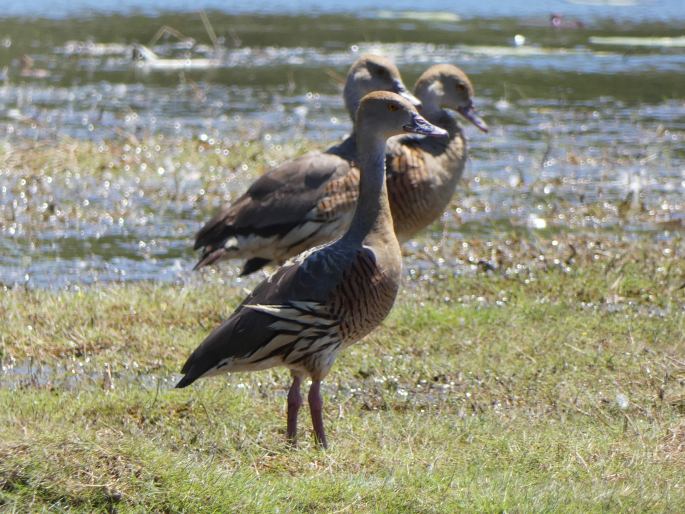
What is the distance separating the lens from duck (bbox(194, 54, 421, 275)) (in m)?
8.03

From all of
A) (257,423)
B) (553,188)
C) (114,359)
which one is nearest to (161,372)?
(114,359)

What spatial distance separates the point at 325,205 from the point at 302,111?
21.1ft

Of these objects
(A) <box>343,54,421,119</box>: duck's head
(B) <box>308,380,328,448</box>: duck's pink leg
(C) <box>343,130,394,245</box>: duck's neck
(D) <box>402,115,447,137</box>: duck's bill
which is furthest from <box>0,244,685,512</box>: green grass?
(A) <box>343,54,421,119</box>: duck's head

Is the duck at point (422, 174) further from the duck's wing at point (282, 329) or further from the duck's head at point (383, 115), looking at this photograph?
the duck's wing at point (282, 329)

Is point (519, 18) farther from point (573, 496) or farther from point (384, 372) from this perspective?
point (573, 496)

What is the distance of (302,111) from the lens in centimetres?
1430

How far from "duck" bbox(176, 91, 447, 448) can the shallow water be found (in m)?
3.09

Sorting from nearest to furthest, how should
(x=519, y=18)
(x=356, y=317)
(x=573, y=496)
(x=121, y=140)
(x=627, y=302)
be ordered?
(x=573, y=496) → (x=356, y=317) → (x=627, y=302) → (x=121, y=140) → (x=519, y=18)

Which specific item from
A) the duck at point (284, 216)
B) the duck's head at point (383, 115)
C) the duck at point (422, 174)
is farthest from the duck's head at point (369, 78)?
the duck's head at point (383, 115)

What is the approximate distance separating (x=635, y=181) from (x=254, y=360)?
626cm

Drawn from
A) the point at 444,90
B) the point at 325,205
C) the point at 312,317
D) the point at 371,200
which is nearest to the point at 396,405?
the point at 312,317

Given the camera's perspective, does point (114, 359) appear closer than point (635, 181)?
Yes

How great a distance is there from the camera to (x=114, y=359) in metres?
7.00

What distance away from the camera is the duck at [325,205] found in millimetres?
8031
